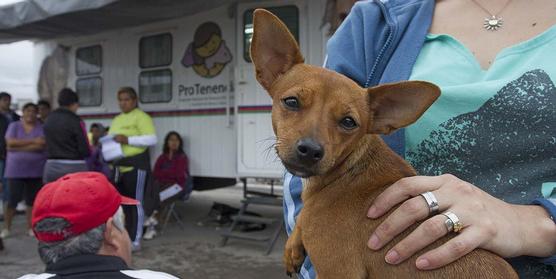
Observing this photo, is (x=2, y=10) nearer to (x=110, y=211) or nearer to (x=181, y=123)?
(x=181, y=123)

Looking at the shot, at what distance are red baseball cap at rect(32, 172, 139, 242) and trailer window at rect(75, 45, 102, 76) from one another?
275 inches

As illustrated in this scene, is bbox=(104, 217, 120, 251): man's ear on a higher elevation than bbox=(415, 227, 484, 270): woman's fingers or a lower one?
lower

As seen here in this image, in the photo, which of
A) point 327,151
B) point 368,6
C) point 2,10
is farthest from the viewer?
point 2,10

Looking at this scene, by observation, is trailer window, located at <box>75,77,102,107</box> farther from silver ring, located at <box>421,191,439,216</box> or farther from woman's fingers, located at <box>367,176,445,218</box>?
silver ring, located at <box>421,191,439,216</box>

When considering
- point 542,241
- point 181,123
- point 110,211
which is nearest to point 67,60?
point 181,123

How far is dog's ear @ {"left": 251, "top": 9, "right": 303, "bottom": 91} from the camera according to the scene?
A: 1.49 meters

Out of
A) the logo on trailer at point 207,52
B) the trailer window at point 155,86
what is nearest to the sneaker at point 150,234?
the trailer window at point 155,86

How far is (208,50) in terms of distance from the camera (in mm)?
7465

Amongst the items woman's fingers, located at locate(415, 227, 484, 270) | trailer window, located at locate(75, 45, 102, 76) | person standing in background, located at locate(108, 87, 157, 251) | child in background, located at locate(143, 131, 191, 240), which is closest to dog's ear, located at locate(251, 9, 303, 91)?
woman's fingers, located at locate(415, 227, 484, 270)

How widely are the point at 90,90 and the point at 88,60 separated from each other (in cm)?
53

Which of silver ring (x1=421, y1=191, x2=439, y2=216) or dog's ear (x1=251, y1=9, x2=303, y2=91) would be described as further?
dog's ear (x1=251, y1=9, x2=303, y2=91)

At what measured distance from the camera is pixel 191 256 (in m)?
6.54

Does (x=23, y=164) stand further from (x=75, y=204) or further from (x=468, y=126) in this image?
(x=468, y=126)

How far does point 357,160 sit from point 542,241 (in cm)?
51
